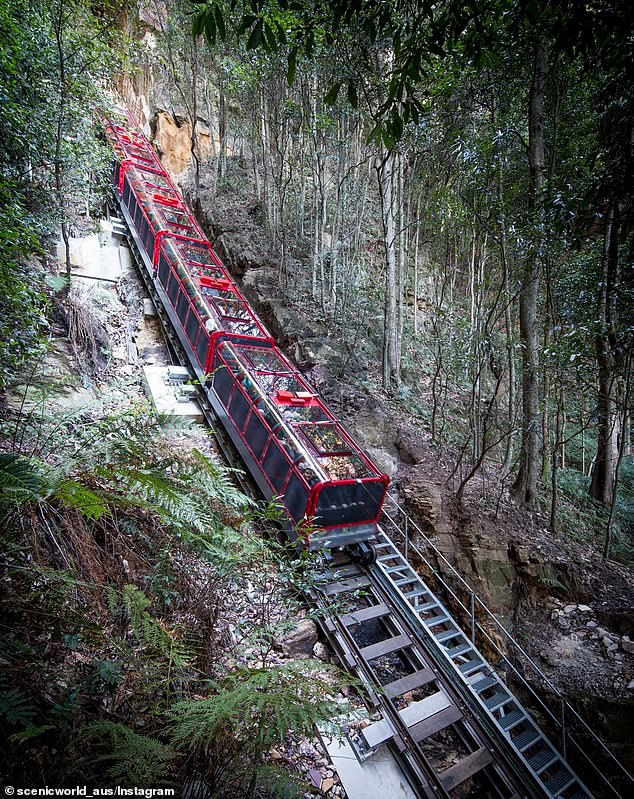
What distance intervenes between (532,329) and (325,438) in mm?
4641

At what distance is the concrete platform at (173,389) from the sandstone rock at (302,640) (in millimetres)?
4431

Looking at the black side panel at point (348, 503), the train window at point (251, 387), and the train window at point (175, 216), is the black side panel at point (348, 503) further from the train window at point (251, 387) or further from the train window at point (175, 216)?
the train window at point (175, 216)

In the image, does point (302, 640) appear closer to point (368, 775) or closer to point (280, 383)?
point (368, 775)

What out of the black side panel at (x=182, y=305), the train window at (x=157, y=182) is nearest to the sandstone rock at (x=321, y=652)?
the black side panel at (x=182, y=305)

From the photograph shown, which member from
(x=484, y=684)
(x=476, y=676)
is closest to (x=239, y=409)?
(x=476, y=676)

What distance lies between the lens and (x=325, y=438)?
6707 mm

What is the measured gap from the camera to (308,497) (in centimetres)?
573

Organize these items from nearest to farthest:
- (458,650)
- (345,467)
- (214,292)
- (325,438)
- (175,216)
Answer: (458,650), (345,467), (325,438), (214,292), (175,216)

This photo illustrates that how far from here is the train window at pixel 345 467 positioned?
6.13 m

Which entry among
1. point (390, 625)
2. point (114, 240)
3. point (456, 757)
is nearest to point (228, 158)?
point (114, 240)

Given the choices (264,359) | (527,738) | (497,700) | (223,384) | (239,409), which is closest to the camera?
(527,738)

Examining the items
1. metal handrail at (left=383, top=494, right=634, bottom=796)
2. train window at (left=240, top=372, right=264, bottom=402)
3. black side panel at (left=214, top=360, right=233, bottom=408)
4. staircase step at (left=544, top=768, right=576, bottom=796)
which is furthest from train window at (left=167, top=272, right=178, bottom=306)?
staircase step at (left=544, top=768, right=576, bottom=796)

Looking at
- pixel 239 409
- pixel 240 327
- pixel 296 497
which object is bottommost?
pixel 296 497

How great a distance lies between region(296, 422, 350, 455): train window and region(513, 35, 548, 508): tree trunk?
3558 mm
